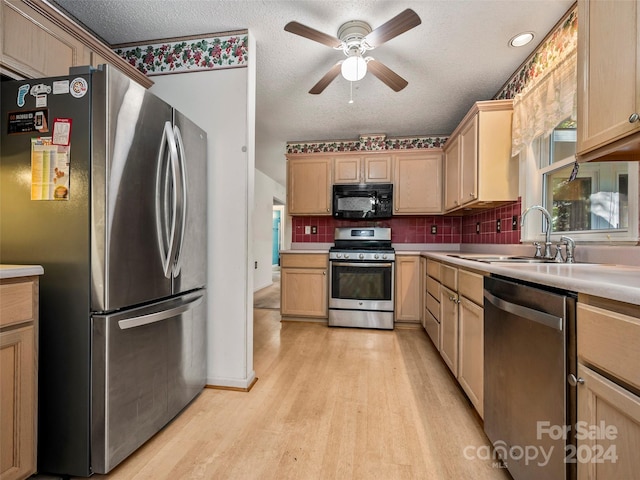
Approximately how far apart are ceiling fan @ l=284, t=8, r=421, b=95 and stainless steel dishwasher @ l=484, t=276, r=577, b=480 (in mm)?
1437

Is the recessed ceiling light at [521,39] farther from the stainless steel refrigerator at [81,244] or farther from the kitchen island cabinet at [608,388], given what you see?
the stainless steel refrigerator at [81,244]

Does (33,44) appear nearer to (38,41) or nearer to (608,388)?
(38,41)

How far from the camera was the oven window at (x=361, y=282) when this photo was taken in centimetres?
336

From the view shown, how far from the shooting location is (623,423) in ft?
2.21

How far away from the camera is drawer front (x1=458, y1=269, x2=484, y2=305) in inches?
60.3

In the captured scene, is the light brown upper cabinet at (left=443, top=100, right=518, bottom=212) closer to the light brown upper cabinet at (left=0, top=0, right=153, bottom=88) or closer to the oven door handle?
the oven door handle

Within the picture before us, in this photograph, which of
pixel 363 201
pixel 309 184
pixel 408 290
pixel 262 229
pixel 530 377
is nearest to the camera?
pixel 530 377

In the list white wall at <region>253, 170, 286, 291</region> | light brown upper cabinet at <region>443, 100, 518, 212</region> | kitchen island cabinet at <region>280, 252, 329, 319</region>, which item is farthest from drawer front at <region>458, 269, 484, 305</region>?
white wall at <region>253, 170, 286, 291</region>

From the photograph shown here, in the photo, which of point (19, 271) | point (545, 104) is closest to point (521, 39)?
point (545, 104)

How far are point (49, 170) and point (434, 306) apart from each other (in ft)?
9.20

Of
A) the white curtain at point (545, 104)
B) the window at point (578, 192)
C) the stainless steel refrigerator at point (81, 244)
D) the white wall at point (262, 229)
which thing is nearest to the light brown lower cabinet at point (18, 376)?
the stainless steel refrigerator at point (81, 244)

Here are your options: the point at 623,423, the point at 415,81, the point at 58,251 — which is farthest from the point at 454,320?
the point at 58,251

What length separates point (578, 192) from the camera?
6.16ft

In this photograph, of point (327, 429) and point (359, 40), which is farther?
point (359, 40)
